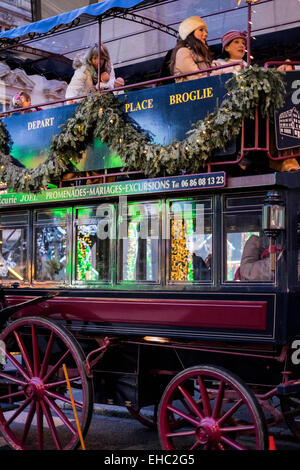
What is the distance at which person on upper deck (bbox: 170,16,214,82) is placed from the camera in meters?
7.33

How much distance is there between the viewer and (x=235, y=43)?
778cm

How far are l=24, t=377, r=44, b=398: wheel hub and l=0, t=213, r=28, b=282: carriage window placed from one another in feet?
4.58

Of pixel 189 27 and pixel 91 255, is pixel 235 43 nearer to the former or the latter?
pixel 189 27

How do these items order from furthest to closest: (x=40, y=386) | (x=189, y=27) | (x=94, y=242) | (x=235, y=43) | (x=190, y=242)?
1. (x=235, y=43)
2. (x=189, y=27)
3. (x=94, y=242)
4. (x=40, y=386)
5. (x=190, y=242)

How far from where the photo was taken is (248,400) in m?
5.37

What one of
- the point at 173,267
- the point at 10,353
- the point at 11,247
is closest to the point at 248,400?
the point at 173,267

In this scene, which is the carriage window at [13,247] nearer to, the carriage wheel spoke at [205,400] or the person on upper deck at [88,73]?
the person on upper deck at [88,73]

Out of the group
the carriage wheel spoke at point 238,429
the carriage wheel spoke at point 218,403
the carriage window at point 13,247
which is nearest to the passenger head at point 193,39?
the carriage window at point 13,247

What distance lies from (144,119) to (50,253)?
69.7 inches

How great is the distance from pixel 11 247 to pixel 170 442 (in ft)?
10.4

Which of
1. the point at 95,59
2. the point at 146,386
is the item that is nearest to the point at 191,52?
the point at 95,59

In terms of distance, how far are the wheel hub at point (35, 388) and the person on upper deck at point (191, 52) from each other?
3358 millimetres

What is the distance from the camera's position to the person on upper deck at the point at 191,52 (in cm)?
733
